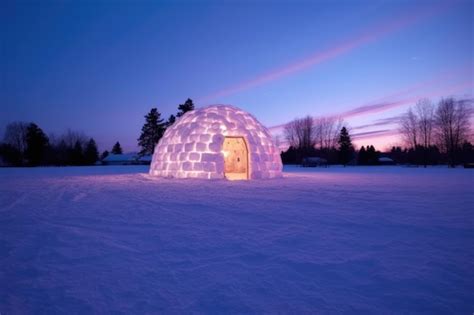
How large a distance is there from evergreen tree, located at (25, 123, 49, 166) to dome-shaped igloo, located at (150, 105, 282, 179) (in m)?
43.5

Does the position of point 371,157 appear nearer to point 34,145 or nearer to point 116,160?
point 116,160

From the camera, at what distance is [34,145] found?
46.4 metres

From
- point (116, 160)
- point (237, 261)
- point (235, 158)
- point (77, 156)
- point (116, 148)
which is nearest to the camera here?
point (237, 261)

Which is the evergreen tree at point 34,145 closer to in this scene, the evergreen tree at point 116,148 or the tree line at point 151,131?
the tree line at point 151,131

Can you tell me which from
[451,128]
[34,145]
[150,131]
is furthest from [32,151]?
[451,128]

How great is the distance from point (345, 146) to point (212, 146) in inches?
1590

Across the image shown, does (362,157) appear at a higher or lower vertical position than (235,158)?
higher

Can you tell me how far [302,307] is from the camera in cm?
205

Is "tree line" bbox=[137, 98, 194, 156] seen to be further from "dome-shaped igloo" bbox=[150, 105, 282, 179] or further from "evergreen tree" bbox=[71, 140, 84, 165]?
"dome-shaped igloo" bbox=[150, 105, 282, 179]

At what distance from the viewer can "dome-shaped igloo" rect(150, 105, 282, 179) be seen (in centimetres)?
1239

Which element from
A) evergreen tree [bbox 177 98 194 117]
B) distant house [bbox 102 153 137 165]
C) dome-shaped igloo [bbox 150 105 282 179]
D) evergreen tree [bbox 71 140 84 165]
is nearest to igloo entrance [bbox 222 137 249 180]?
dome-shaped igloo [bbox 150 105 282 179]

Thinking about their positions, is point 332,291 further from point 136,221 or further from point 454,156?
point 454,156

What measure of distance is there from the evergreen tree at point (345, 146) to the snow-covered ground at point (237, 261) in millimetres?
44379

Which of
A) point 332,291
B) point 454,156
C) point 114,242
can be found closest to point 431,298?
point 332,291
